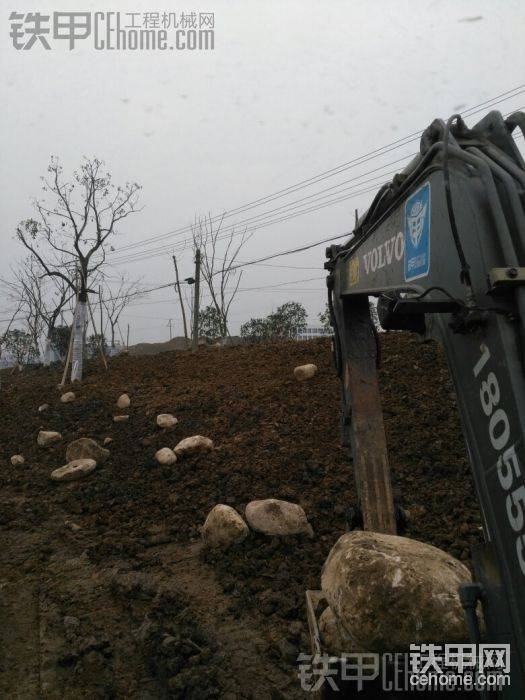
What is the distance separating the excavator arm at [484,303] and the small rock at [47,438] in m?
7.55

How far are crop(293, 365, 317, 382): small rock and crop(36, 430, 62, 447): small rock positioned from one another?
3.97 meters

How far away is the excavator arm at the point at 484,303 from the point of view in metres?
1.35

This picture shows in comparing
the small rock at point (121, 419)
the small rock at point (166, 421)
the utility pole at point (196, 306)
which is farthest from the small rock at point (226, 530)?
the utility pole at point (196, 306)

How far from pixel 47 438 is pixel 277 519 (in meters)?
5.30

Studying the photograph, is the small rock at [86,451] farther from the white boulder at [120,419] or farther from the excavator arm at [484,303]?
the excavator arm at [484,303]

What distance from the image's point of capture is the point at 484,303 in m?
1.42

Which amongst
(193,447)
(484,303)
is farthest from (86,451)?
(484,303)

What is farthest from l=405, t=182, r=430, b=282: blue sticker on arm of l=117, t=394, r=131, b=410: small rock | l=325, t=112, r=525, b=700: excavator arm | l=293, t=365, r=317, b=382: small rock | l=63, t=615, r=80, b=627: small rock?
l=117, t=394, r=131, b=410: small rock

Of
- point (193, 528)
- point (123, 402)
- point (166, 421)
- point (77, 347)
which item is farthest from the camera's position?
point (77, 347)

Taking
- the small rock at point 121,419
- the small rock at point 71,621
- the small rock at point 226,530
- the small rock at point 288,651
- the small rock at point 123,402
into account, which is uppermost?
the small rock at point 123,402

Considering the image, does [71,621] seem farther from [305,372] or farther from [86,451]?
[305,372]

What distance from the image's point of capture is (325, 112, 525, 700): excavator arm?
4.42 feet

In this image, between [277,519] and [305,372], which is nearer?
[277,519]

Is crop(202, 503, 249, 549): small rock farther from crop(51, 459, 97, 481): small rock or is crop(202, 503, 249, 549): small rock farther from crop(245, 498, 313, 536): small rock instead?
crop(51, 459, 97, 481): small rock
